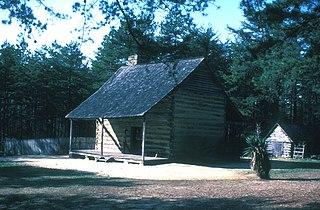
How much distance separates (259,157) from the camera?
54.1 ft

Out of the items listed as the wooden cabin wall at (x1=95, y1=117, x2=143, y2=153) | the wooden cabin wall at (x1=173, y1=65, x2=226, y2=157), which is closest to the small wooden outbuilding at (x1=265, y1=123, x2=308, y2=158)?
the wooden cabin wall at (x1=173, y1=65, x2=226, y2=157)

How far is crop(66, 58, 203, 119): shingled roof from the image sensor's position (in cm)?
2512

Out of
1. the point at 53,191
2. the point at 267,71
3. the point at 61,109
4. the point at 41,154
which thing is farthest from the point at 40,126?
the point at 53,191

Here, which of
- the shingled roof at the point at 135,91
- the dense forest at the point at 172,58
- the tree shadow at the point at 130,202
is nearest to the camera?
the tree shadow at the point at 130,202

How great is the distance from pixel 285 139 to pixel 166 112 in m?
19.1

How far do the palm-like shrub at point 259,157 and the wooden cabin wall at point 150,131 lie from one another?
29.2 feet

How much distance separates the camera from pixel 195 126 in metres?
27.4

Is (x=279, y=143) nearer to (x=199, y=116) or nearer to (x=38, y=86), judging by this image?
(x=199, y=116)

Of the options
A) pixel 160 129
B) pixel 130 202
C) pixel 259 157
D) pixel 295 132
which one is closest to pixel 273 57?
pixel 295 132

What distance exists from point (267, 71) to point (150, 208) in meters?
32.3

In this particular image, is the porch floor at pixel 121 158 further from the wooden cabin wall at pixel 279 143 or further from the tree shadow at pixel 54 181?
the wooden cabin wall at pixel 279 143

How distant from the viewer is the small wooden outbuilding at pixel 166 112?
25.8 meters

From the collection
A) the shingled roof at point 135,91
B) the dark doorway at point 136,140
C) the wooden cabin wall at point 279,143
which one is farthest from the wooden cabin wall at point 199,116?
the wooden cabin wall at point 279,143

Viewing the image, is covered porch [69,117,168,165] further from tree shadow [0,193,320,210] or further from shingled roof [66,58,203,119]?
tree shadow [0,193,320,210]
